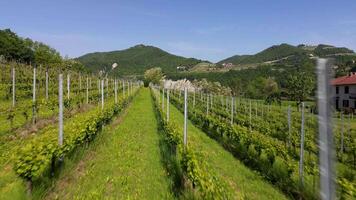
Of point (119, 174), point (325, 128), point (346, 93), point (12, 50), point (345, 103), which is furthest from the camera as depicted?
point (12, 50)

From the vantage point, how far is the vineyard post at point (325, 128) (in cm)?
159

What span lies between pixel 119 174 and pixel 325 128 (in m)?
7.17

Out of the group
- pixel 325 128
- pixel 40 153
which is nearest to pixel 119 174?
pixel 40 153

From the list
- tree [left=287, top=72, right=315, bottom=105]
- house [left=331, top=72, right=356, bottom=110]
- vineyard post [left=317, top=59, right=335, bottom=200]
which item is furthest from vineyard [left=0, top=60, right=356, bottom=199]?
house [left=331, top=72, right=356, bottom=110]

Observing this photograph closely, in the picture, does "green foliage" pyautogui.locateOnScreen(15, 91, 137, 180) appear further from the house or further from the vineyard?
the house

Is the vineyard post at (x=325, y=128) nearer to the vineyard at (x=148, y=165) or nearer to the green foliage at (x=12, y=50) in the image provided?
the vineyard at (x=148, y=165)

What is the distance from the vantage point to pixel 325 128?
160 cm

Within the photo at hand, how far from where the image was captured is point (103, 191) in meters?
6.99

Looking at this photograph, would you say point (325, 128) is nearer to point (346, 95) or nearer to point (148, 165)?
point (148, 165)

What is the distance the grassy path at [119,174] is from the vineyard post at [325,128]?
5.27 m

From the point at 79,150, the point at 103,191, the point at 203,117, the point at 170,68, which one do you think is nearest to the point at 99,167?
the point at 79,150

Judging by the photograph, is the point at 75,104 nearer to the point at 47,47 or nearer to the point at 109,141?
the point at 109,141

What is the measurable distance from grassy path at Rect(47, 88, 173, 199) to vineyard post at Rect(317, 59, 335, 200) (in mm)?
5270

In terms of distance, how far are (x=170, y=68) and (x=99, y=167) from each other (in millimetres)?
175425
